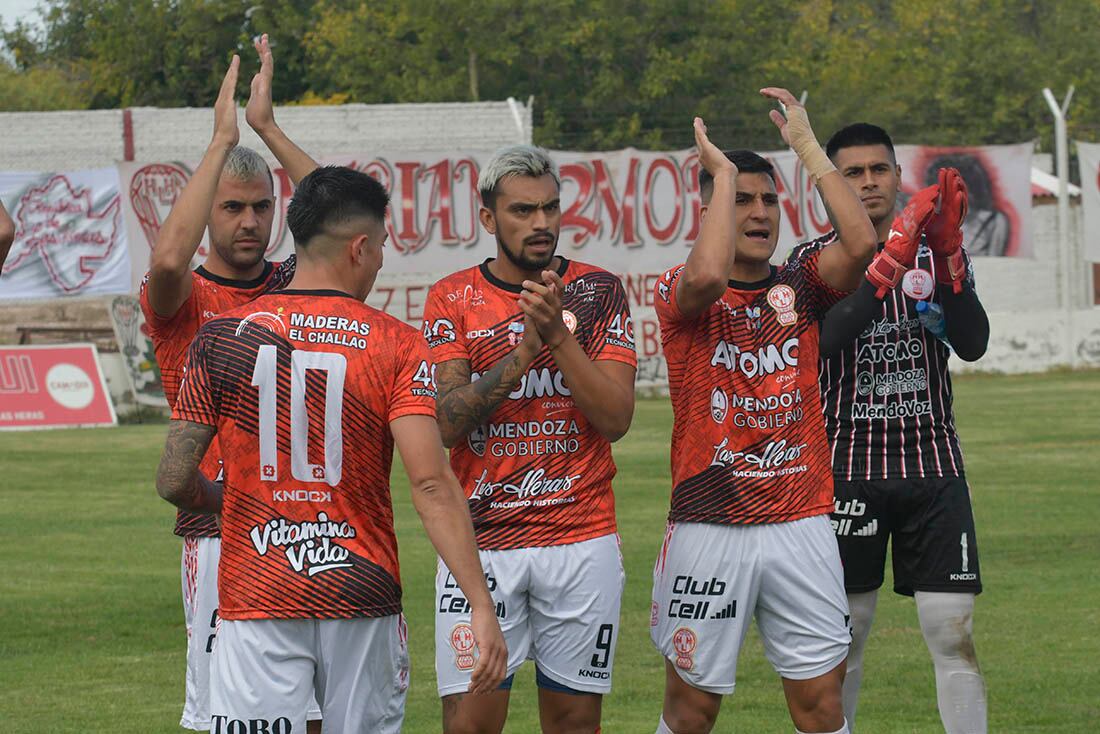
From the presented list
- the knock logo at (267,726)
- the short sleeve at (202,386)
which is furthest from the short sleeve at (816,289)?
the knock logo at (267,726)

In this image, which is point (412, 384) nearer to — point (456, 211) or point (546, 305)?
point (546, 305)

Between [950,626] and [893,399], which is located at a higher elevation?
[893,399]

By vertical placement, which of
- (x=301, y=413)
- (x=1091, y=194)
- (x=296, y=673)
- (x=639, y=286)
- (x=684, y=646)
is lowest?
(x=639, y=286)

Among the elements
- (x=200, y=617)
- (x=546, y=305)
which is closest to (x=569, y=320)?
(x=546, y=305)

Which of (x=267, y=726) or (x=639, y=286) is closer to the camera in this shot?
(x=267, y=726)

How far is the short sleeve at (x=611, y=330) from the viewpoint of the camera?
6105 millimetres

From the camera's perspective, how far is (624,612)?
437 inches

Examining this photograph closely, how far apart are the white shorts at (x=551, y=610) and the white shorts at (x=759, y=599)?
0.42 m

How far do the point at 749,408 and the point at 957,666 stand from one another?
1.42 m

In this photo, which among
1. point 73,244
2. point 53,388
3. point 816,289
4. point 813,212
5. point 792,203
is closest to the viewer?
point 816,289

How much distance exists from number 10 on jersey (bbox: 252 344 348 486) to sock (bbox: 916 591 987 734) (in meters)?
2.98

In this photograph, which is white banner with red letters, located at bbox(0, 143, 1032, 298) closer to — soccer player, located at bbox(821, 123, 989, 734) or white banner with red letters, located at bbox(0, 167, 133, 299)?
white banner with red letters, located at bbox(0, 167, 133, 299)

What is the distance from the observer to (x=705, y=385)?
6418 mm

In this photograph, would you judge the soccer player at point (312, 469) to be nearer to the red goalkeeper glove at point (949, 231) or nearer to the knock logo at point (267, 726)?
the knock logo at point (267, 726)
